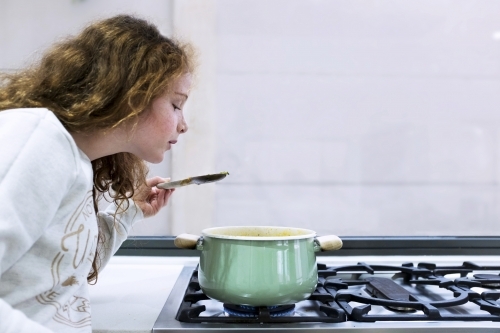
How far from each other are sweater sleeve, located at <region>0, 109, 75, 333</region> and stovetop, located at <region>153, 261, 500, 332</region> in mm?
218

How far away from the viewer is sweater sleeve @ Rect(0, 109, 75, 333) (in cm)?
56

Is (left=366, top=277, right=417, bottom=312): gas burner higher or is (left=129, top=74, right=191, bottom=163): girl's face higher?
(left=129, top=74, right=191, bottom=163): girl's face

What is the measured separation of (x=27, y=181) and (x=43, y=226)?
6cm

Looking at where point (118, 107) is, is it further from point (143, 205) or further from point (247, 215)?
point (247, 215)

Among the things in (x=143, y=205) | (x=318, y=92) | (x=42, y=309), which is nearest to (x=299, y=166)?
(x=318, y=92)

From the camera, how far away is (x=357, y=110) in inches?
51.4

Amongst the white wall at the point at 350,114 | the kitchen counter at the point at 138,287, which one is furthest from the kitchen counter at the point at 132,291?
the white wall at the point at 350,114

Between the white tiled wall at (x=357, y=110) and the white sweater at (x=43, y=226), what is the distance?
62 centimetres

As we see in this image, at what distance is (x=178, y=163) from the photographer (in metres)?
1.26

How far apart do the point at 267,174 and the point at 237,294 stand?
1.92 feet

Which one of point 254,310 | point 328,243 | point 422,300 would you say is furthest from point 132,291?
point 422,300

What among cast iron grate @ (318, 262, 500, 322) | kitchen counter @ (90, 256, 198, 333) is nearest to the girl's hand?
kitchen counter @ (90, 256, 198, 333)

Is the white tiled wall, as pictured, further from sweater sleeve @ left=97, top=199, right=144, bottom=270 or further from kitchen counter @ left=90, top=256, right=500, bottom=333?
sweater sleeve @ left=97, top=199, right=144, bottom=270

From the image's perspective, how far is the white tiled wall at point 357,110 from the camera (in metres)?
1.29
